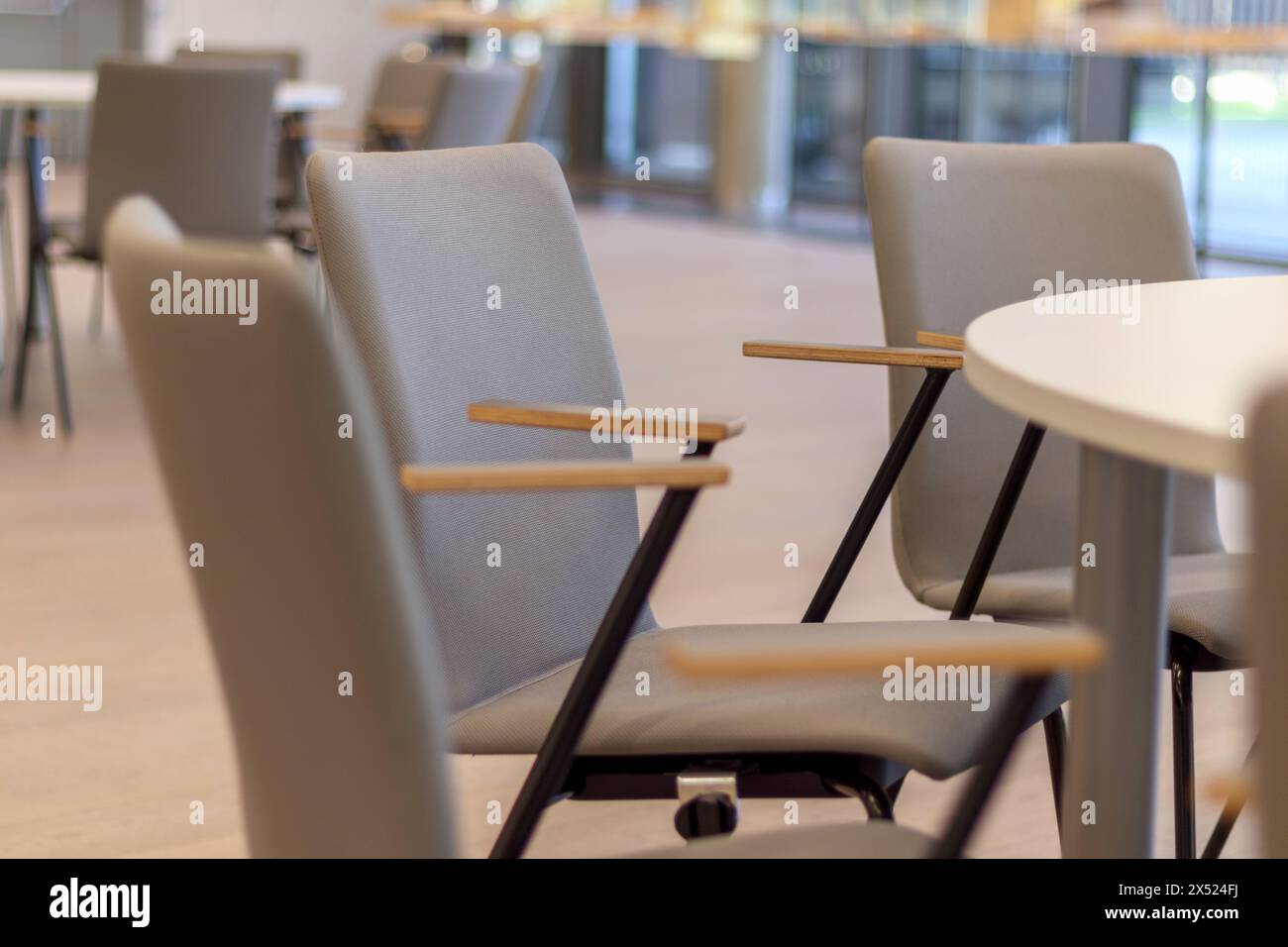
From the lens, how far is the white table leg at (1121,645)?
1241 millimetres

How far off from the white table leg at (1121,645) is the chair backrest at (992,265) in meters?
0.67

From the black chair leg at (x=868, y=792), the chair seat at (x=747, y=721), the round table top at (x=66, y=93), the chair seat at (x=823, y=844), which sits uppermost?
the round table top at (x=66, y=93)

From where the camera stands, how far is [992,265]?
80.7 inches

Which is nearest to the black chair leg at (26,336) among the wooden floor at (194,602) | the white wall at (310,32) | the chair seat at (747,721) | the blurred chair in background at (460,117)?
the wooden floor at (194,602)

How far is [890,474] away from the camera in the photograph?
177 centimetres

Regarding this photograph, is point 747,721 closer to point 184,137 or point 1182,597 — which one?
point 1182,597

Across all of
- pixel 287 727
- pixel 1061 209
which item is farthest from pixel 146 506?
pixel 287 727

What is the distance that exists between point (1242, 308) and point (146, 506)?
2873 mm

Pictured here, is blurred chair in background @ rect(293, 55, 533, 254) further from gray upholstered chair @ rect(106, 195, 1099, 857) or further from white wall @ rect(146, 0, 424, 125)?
white wall @ rect(146, 0, 424, 125)

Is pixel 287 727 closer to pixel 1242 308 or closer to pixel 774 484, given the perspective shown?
pixel 1242 308

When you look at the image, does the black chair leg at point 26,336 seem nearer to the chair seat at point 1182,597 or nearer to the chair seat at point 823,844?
the chair seat at point 1182,597

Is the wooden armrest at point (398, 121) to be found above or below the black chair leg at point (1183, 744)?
above
